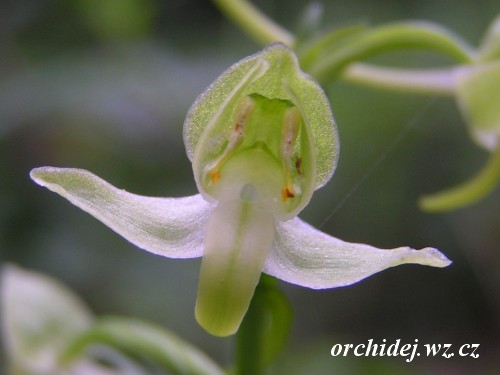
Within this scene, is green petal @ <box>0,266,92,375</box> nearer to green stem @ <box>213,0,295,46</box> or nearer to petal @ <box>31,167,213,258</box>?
green stem @ <box>213,0,295,46</box>

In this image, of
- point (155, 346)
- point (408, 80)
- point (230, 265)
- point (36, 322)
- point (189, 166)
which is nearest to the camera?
point (230, 265)

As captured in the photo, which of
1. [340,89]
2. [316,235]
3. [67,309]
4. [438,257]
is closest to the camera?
[438,257]

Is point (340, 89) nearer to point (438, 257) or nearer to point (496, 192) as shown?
point (496, 192)

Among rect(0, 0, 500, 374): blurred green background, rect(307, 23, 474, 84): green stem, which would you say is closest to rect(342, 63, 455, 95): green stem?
rect(307, 23, 474, 84): green stem

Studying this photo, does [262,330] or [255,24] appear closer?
[262,330]

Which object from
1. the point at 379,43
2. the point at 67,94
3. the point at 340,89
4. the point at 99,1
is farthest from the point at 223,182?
the point at 99,1

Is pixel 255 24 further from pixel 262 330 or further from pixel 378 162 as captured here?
pixel 262 330

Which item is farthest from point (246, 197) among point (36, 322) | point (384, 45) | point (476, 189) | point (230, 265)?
point (36, 322)
